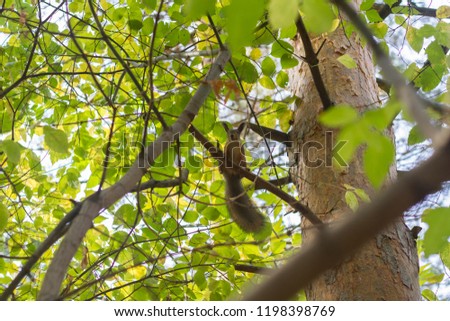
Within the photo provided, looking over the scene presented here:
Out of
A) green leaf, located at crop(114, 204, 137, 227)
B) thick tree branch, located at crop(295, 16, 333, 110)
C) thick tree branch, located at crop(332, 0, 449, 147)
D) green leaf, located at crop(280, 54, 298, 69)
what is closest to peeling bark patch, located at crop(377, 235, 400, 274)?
thick tree branch, located at crop(295, 16, 333, 110)

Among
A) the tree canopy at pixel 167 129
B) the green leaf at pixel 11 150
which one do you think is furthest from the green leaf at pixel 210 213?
the green leaf at pixel 11 150

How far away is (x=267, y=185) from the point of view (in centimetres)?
159

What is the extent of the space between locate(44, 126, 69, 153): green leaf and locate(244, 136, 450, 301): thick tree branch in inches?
33.8

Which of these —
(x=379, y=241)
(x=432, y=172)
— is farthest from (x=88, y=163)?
(x=432, y=172)

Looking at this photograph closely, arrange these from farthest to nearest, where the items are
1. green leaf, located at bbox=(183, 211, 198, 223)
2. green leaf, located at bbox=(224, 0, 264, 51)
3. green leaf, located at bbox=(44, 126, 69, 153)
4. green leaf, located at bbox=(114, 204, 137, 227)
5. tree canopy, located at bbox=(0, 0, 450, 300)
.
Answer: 1. green leaf, located at bbox=(183, 211, 198, 223)
2. green leaf, located at bbox=(114, 204, 137, 227)
3. tree canopy, located at bbox=(0, 0, 450, 300)
4. green leaf, located at bbox=(44, 126, 69, 153)
5. green leaf, located at bbox=(224, 0, 264, 51)

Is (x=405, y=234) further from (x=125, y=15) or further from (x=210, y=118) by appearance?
(x=125, y=15)

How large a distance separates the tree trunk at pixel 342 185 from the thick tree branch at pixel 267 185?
8 cm

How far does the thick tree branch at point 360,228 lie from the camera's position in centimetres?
32

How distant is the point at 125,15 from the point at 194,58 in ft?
1.01

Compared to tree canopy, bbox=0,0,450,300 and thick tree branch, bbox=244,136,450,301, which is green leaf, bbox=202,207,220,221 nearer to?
tree canopy, bbox=0,0,450,300

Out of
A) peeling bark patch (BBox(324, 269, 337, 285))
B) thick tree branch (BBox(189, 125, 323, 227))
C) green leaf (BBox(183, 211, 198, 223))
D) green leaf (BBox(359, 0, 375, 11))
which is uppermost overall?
green leaf (BBox(359, 0, 375, 11))

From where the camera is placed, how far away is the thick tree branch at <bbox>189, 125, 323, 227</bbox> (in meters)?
1.50

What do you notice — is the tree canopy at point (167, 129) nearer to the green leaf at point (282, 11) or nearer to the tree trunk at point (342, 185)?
the tree trunk at point (342, 185)

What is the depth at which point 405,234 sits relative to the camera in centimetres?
159
